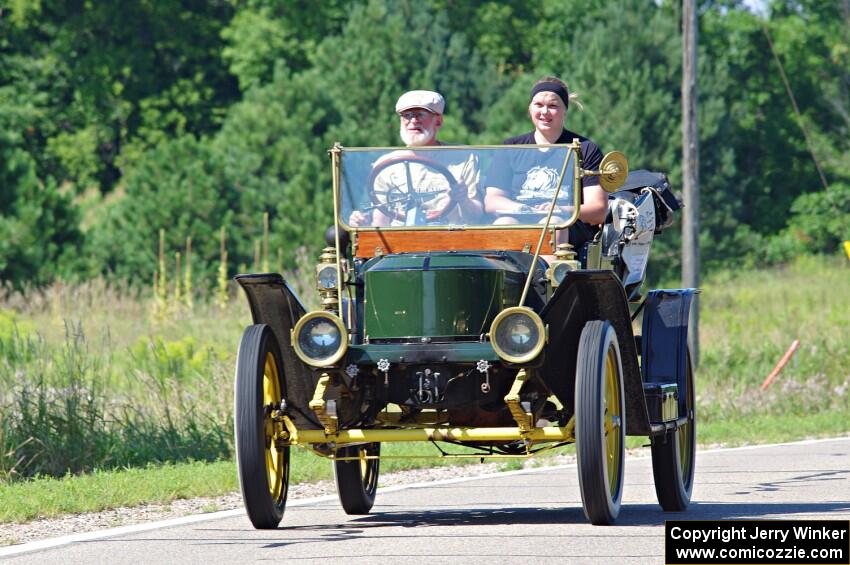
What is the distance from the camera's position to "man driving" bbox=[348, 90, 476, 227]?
10133 millimetres

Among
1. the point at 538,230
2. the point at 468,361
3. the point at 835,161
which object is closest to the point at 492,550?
the point at 468,361

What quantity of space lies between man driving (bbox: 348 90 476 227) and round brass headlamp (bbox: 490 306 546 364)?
123 centimetres

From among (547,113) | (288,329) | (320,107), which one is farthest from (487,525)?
(320,107)

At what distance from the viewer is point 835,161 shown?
53938mm

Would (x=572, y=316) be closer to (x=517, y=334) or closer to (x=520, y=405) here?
(x=517, y=334)

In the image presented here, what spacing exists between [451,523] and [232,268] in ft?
107

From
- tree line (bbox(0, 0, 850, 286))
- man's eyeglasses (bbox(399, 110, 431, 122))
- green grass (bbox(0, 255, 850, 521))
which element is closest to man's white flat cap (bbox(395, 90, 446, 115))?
man's eyeglasses (bbox(399, 110, 431, 122))

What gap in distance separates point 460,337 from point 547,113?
79.1 inches

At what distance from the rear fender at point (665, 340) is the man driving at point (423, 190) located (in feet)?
4.16

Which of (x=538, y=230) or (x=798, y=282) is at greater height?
(x=538, y=230)

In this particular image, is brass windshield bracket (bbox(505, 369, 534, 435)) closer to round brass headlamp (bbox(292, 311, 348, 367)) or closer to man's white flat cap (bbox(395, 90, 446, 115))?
round brass headlamp (bbox(292, 311, 348, 367))

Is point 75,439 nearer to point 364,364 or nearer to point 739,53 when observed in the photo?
point 364,364

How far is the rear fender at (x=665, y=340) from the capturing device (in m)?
10.4

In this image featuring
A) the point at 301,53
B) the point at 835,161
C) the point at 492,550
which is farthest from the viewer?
the point at 301,53
